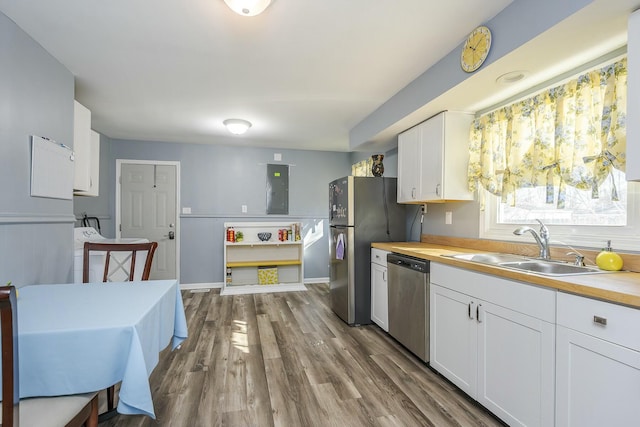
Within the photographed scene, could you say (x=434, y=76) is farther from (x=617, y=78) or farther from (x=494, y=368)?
(x=494, y=368)

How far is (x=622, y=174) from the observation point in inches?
67.6

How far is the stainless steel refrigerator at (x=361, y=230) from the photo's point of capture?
10.9 feet

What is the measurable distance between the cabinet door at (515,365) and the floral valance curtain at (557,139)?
871 mm

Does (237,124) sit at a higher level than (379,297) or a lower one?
higher

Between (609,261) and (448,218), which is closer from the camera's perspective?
(609,261)

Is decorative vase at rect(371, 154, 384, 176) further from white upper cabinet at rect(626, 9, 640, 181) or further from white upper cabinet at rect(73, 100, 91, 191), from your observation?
white upper cabinet at rect(73, 100, 91, 191)

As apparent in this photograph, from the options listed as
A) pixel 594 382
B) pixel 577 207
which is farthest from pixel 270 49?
pixel 594 382

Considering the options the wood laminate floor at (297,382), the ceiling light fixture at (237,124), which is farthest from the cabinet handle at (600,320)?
the ceiling light fixture at (237,124)

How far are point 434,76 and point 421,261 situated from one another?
4.72 feet

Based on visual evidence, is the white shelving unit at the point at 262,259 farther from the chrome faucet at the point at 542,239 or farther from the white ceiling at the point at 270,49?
the chrome faucet at the point at 542,239

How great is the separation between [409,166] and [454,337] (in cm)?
170

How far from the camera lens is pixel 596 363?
124cm

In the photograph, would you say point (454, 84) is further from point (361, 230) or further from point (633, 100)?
point (361, 230)

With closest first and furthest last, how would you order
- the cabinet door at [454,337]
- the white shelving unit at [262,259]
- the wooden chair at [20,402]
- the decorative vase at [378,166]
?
the wooden chair at [20,402]
the cabinet door at [454,337]
the decorative vase at [378,166]
the white shelving unit at [262,259]
